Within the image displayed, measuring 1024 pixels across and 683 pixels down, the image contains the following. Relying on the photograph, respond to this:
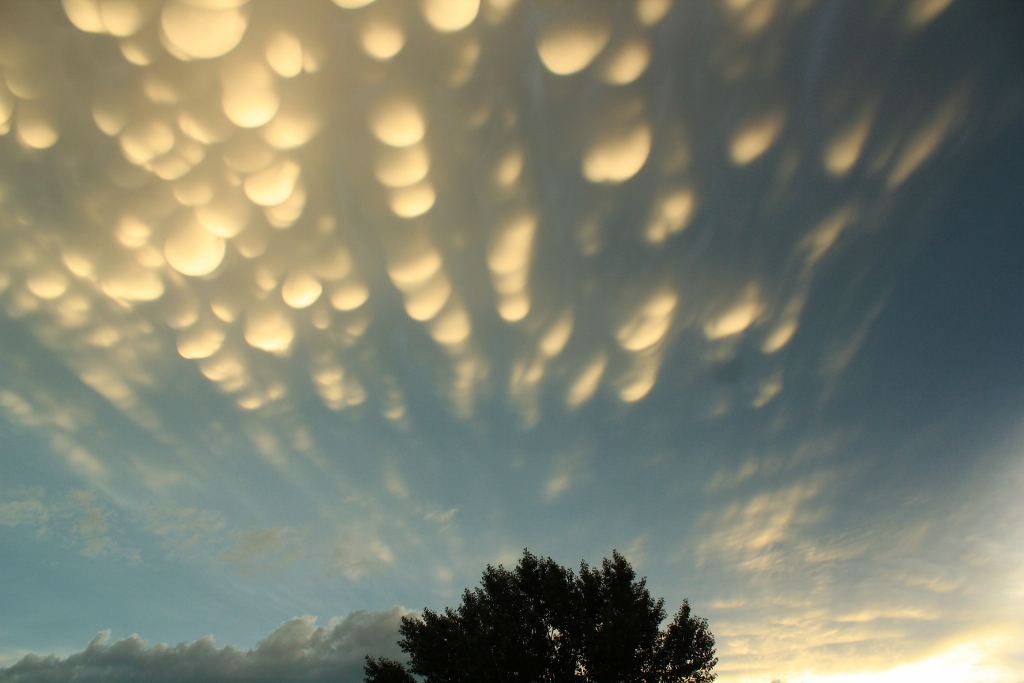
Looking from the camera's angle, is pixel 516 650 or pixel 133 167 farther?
pixel 516 650

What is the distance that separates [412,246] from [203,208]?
12.2 feet

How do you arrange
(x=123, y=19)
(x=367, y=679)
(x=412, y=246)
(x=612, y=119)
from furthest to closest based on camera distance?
(x=367, y=679)
(x=412, y=246)
(x=612, y=119)
(x=123, y=19)

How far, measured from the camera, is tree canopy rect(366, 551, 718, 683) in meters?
13.7

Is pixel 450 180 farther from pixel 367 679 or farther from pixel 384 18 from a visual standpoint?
pixel 367 679

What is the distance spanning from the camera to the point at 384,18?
5.39 meters

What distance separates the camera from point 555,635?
1529 centimetres

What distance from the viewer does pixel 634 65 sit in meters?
6.17

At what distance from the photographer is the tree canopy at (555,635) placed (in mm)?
13734

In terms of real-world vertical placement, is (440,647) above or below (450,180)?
below

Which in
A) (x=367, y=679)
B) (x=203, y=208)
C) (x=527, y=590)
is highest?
(x=203, y=208)

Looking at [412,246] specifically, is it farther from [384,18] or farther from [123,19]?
[123,19]

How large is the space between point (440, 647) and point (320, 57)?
70.0 feet

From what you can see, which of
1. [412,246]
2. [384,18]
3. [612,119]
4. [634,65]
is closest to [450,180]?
[412,246]

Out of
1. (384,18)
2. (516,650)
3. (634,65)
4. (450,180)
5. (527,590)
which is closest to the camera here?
(384,18)
